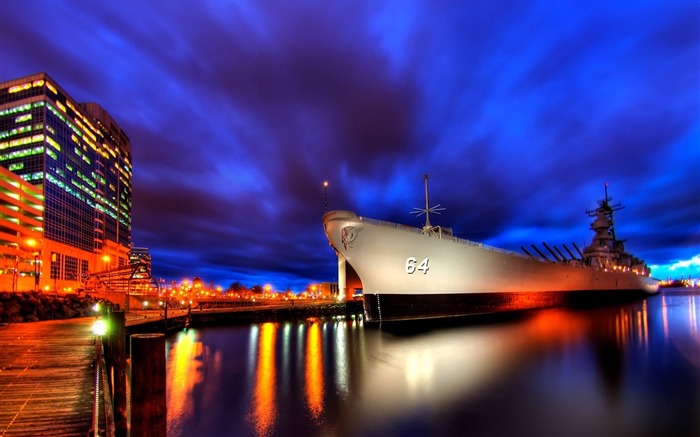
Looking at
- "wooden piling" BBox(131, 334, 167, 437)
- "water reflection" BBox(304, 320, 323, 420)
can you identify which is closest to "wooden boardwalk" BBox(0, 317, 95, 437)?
"wooden piling" BBox(131, 334, 167, 437)

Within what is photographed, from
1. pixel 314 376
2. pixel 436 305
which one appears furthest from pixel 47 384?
pixel 436 305

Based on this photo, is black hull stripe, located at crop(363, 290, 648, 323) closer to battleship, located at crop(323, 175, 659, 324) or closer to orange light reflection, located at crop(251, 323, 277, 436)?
battleship, located at crop(323, 175, 659, 324)

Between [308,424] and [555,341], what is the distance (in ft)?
56.6

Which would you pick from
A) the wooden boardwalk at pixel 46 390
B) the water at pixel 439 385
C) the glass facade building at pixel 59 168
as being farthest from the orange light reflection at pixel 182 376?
the glass facade building at pixel 59 168

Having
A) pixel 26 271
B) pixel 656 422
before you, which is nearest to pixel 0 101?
pixel 26 271

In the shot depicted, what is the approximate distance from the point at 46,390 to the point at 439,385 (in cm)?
1099

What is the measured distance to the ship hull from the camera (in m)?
25.1

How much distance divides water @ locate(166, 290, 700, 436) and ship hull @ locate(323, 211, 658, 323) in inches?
133

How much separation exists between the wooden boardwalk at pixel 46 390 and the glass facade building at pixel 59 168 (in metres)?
60.2

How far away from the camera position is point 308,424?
29.8ft

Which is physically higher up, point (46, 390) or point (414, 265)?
point (414, 265)

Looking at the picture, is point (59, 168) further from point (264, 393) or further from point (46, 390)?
point (46, 390)

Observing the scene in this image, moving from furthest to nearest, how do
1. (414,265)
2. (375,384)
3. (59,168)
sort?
(59,168), (414,265), (375,384)

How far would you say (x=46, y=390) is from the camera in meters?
6.73
